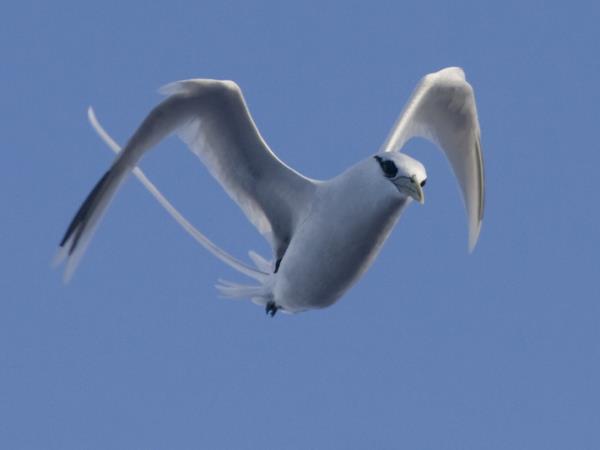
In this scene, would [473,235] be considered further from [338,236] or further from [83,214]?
[83,214]

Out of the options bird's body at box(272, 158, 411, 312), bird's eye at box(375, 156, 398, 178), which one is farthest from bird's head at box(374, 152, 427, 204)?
bird's body at box(272, 158, 411, 312)

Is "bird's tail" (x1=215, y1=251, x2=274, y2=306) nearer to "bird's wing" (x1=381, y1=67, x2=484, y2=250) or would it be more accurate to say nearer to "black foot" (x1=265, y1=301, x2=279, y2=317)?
"black foot" (x1=265, y1=301, x2=279, y2=317)

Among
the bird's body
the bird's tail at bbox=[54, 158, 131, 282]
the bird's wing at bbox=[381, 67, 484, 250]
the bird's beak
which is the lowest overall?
the bird's tail at bbox=[54, 158, 131, 282]

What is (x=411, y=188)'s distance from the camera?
15.1m

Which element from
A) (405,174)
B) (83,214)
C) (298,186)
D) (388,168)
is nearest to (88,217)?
(83,214)

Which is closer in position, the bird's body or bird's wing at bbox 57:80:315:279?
the bird's body

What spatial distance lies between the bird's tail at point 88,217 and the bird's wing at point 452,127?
3.22 metres

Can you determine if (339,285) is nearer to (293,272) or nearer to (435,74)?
(293,272)

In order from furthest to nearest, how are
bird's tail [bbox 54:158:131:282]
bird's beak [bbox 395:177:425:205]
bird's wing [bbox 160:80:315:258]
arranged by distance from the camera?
1. bird's wing [bbox 160:80:315:258]
2. bird's tail [bbox 54:158:131:282]
3. bird's beak [bbox 395:177:425:205]

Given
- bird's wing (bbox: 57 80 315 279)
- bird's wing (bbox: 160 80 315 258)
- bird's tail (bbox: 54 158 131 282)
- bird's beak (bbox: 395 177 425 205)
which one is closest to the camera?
bird's beak (bbox: 395 177 425 205)

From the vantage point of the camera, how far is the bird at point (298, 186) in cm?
1568

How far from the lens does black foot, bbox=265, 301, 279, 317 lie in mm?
17500

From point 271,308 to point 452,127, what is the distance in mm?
3200

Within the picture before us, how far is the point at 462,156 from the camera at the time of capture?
18.8 m
